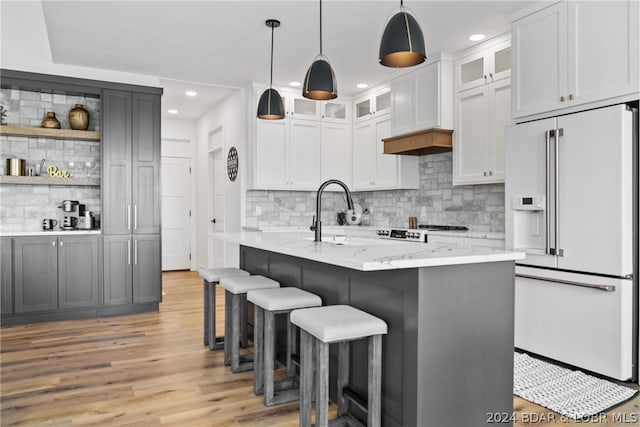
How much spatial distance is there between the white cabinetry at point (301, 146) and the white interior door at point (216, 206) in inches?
52.8

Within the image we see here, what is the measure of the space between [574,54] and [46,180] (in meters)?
5.07

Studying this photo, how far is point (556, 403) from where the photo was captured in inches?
103

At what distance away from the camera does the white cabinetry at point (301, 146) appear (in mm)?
5785

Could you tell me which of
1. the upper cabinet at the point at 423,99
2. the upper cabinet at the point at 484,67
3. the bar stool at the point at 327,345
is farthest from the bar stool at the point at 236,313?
the upper cabinet at the point at 484,67

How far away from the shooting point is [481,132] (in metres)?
4.33

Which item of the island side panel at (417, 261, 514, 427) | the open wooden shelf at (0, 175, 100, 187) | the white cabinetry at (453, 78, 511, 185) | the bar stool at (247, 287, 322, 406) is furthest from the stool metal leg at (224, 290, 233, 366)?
the open wooden shelf at (0, 175, 100, 187)

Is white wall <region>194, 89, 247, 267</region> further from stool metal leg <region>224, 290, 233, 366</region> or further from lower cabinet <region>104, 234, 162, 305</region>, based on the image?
stool metal leg <region>224, 290, 233, 366</region>

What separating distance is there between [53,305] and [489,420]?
4.41 meters

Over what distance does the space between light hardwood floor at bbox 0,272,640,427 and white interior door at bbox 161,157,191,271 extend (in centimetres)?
383

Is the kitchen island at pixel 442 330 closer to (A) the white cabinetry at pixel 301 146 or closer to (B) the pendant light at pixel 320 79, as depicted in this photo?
(B) the pendant light at pixel 320 79

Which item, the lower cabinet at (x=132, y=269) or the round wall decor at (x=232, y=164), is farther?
the round wall decor at (x=232, y=164)

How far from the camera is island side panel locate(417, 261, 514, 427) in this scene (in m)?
1.98

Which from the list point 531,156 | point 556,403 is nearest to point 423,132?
point 531,156

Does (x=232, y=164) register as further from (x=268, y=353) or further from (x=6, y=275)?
(x=268, y=353)
